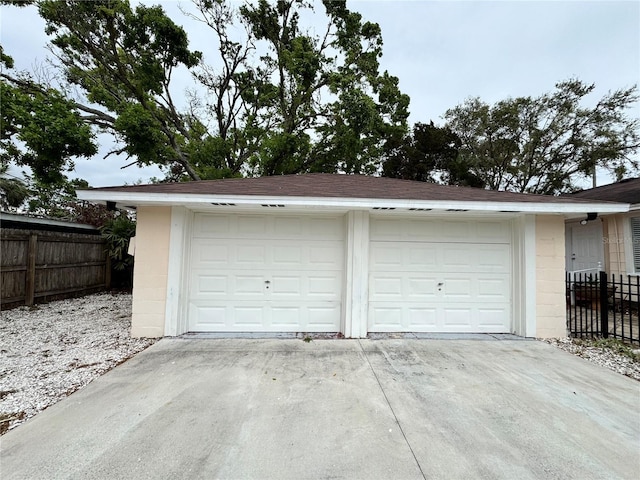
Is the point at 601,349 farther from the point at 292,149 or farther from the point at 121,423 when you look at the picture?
the point at 292,149

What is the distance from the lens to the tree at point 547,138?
525 inches

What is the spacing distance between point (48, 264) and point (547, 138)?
20924 mm

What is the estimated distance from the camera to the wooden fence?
6520 millimetres

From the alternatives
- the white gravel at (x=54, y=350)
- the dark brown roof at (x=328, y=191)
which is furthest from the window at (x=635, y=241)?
the white gravel at (x=54, y=350)

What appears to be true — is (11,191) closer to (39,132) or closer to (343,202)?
(39,132)

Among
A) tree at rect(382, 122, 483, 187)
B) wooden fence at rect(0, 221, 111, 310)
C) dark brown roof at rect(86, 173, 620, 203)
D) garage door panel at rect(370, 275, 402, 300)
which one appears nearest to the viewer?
dark brown roof at rect(86, 173, 620, 203)

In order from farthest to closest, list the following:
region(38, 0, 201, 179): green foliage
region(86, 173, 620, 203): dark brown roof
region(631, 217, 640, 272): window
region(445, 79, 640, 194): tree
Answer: region(445, 79, 640, 194): tree
region(38, 0, 201, 179): green foliage
region(631, 217, 640, 272): window
region(86, 173, 620, 203): dark brown roof

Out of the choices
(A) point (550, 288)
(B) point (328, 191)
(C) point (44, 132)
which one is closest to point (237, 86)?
(C) point (44, 132)

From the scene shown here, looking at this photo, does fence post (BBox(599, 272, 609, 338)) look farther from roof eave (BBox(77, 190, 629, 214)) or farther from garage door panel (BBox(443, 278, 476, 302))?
garage door panel (BBox(443, 278, 476, 302))

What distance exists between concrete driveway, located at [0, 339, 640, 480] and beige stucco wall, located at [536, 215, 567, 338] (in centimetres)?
108

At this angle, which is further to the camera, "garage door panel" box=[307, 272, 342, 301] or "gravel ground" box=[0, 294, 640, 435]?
"garage door panel" box=[307, 272, 342, 301]

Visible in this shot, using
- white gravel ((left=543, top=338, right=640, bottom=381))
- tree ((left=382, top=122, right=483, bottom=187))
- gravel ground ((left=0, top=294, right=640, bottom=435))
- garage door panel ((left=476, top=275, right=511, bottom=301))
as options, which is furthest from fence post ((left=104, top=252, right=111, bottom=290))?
tree ((left=382, top=122, right=483, bottom=187))

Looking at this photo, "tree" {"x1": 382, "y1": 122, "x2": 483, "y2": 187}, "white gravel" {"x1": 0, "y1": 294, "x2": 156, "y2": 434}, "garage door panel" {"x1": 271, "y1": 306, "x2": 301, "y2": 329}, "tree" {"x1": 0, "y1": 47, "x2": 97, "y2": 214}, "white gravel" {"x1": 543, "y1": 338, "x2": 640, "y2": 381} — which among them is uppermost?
"tree" {"x1": 382, "y1": 122, "x2": 483, "y2": 187}

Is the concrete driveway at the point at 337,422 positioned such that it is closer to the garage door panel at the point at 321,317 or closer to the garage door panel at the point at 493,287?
the garage door panel at the point at 321,317
